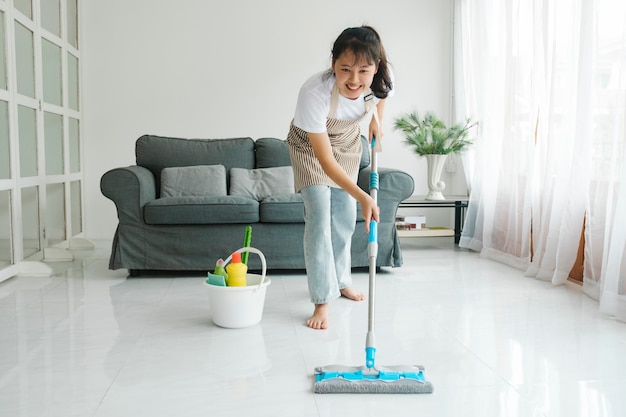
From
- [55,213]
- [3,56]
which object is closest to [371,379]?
[3,56]

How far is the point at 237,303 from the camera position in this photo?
232 centimetres

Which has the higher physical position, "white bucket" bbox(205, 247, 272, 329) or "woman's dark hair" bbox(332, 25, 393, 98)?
"woman's dark hair" bbox(332, 25, 393, 98)

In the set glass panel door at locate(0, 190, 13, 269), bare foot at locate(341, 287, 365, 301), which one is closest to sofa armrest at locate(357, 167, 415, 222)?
bare foot at locate(341, 287, 365, 301)

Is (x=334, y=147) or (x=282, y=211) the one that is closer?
(x=334, y=147)

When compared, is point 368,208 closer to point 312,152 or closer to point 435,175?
point 312,152

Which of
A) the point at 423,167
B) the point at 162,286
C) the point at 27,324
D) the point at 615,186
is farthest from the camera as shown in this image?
the point at 423,167

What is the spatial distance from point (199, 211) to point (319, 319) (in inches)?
47.5

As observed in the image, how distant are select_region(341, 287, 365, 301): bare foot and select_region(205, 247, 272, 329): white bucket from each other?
59 cm

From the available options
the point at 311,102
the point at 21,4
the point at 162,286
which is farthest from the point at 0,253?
the point at 311,102

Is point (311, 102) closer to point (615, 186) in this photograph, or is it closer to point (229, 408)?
point (229, 408)

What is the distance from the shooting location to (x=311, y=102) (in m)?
2.13

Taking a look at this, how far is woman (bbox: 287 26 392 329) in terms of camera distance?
79.1 inches

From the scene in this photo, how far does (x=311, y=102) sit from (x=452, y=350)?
0.98 m

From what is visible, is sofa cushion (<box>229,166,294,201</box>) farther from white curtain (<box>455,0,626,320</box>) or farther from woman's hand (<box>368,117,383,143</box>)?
woman's hand (<box>368,117,383,143</box>)
